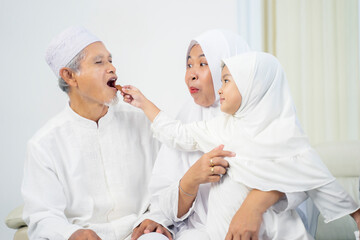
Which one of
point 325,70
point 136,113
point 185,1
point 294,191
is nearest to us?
point 294,191

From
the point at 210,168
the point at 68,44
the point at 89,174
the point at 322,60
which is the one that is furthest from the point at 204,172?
the point at 322,60

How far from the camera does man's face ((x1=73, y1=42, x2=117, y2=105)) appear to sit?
170cm

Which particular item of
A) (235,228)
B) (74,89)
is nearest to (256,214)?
(235,228)

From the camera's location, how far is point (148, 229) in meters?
1.53

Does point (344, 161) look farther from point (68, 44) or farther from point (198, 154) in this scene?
point (68, 44)

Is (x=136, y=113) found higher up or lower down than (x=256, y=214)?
higher up

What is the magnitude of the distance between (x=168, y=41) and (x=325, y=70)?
948mm

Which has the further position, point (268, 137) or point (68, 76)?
point (68, 76)

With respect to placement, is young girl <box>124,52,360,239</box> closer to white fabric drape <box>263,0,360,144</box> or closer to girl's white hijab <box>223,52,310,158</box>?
girl's white hijab <box>223,52,310,158</box>

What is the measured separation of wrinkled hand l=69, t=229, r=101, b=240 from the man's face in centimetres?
50

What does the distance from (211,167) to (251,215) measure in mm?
199

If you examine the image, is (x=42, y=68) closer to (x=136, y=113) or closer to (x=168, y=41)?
(x=168, y=41)

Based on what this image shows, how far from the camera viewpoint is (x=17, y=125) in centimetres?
267

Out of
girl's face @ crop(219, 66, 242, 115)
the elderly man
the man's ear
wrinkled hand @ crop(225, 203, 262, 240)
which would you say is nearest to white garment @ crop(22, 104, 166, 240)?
the elderly man
